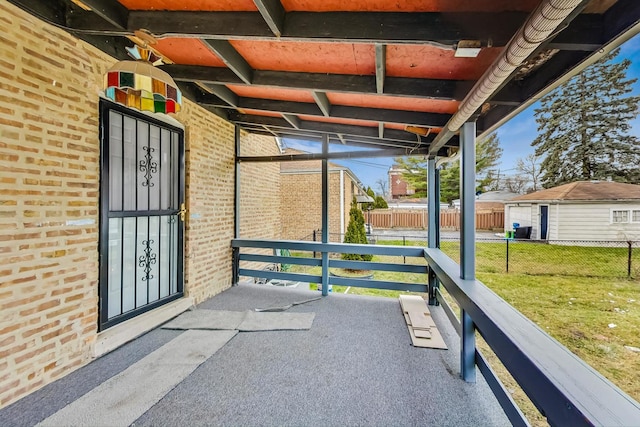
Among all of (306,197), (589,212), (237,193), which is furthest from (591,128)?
(306,197)

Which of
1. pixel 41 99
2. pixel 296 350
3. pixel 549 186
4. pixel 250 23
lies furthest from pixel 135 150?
pixel 549 186

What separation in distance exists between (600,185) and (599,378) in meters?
1.02

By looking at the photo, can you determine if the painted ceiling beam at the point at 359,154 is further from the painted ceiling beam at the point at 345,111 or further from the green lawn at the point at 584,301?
the green lawn at the point at 584,301

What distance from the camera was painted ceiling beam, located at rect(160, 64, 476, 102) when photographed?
7.65ft

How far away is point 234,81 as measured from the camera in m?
2.81

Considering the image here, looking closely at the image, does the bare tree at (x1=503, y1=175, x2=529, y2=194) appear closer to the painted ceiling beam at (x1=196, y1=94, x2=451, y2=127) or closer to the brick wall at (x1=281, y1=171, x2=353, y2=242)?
the painted ceiling beam at (x1=196, y1=94, x2=451, y2=127)

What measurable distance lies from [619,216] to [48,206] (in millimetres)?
3727

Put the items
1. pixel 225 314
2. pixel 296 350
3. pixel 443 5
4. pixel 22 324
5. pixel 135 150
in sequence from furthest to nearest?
pixel 225 314 → pixel 135 150 → pixel 296 350 → pixel 22 324 → pixel 443 5

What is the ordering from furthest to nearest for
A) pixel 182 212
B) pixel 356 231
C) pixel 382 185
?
pixel 382 185 → pixel 356 231 → pixel 182 212

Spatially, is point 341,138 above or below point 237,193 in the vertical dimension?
above

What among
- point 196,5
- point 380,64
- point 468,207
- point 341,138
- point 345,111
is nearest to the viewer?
point 196,5

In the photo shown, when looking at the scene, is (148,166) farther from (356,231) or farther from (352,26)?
(356,231)

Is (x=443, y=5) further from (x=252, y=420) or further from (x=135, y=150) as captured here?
(x=135, y=150)

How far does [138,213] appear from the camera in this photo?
3133mm
